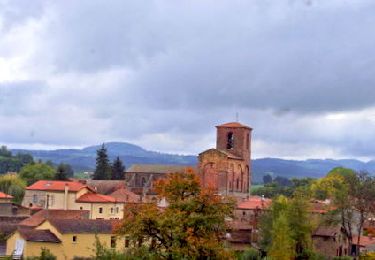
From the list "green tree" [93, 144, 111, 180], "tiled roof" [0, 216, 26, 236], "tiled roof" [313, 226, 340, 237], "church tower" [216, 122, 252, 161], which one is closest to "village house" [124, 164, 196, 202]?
"church tower" [216, 122, 252, 161]

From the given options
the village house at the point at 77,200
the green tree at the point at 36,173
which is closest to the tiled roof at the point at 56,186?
the village house at the point at 77,200

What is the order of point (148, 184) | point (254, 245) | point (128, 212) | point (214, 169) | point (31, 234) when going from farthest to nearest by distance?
point (148, 184)
point (214, 169)
point (254, 245)
point (31, 234)
point (128, 212)

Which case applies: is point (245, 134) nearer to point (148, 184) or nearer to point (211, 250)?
point (148, 184)

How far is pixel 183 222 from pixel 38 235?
25.4m

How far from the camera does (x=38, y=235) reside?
57875 mm

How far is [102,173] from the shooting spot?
14112cm

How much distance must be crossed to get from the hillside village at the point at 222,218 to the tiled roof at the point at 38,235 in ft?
0.26

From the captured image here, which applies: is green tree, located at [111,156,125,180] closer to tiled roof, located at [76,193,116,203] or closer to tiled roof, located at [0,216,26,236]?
tiled roof, located at [76,193,116,203]

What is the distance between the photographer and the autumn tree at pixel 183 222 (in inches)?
1391

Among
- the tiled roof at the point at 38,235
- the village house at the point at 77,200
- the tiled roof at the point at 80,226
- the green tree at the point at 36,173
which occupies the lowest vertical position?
the tiled roof at the point at 38,235

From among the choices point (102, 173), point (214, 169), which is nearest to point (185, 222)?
point (214, 169)

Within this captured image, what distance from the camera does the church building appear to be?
106 meters

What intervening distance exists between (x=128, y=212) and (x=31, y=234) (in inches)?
860

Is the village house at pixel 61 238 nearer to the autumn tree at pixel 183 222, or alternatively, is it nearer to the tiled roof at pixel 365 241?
the autumn tree at pixel 183 222
